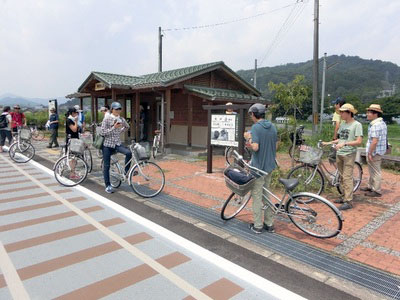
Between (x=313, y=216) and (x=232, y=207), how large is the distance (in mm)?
1232

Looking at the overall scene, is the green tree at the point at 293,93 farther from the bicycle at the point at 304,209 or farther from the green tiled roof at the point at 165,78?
the green tiled roof at the point at 165,78

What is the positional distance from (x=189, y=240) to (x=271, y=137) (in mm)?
1776

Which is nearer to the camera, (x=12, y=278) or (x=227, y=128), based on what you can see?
(x=12, y=278)

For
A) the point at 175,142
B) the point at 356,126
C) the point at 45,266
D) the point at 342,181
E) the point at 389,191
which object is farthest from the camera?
the point at 175,142

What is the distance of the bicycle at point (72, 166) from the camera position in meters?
6.53

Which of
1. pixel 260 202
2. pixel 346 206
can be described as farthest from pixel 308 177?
pixel 260 202

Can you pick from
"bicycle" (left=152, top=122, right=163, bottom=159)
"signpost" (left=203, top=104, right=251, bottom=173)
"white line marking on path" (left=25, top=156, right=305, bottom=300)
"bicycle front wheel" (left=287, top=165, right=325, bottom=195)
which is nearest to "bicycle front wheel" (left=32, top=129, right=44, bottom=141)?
"bicycle" (left=152, top=122, right=163, bottom=159)

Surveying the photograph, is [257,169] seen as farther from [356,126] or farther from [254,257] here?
[356,126]

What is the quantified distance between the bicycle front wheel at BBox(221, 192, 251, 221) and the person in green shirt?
5.99 ft

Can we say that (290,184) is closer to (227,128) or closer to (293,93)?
(293,93)

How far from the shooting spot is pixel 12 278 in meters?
2.94

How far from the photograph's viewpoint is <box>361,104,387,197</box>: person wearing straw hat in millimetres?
5402

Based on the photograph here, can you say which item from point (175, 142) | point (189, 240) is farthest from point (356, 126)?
point (175, 142)

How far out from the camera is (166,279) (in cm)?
298
